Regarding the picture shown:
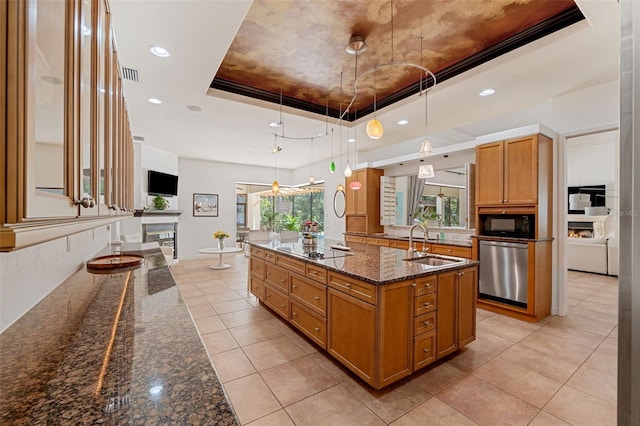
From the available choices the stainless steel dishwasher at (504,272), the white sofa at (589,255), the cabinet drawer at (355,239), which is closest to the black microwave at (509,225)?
the stainless steel dishwasher at (504,272)

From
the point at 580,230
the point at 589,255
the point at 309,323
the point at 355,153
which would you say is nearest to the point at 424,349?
the point at 309,323

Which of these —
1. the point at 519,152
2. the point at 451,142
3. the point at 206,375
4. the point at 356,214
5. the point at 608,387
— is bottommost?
the point at 608,387

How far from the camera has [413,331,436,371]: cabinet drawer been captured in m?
2.13

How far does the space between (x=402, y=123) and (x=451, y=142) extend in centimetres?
→ 123

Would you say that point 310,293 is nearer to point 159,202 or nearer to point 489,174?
point 489,174

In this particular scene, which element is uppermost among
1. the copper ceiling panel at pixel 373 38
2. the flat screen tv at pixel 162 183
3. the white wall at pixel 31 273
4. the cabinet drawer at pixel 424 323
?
the copper ceiling panel at pixel 373 38

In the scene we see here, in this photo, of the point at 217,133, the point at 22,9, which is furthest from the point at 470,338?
the point at 217,133

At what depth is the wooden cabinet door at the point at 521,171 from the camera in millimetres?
3357

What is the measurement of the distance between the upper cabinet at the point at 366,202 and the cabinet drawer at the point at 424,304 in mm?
3654

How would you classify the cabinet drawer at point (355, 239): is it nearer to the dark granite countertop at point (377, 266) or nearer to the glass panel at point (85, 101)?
the dark granite countertop at point (377, 266)

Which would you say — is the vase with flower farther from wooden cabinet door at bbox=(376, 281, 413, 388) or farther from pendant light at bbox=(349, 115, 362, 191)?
wooden cabinet door at bbox=(376, 281, 413, 388)

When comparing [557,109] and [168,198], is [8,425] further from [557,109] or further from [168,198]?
[168,198]

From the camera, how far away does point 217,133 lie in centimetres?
522

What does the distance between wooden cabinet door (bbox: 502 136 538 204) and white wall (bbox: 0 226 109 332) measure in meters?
4.44
